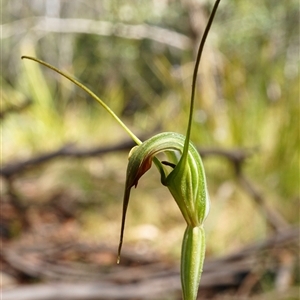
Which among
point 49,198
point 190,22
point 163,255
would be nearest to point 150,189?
point 49,198

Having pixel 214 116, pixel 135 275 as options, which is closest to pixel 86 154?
pixel 135 275

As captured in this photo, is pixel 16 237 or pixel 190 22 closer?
pixel 16 237

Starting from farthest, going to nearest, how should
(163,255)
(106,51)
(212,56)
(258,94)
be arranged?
(106,51), (212,56), (258,94), (163,255)

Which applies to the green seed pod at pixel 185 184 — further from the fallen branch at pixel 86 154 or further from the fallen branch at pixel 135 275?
the fallen branch at pixel 86 154

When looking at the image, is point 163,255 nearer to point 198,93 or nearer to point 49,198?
point 49,198

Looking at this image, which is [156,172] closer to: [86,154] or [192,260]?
[86,154]

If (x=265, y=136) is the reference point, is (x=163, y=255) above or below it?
below

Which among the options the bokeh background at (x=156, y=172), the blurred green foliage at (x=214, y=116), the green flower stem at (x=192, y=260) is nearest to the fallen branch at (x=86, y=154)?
the bokeh background at (x=156, y=172)

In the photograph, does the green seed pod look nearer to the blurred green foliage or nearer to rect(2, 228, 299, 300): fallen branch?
rect(2, 228, 299, 300): fallen branch
